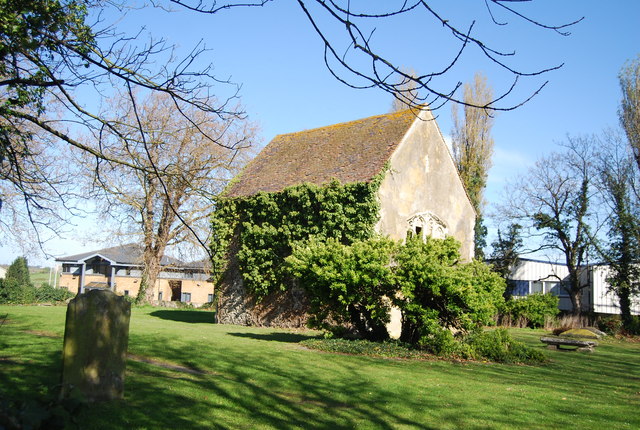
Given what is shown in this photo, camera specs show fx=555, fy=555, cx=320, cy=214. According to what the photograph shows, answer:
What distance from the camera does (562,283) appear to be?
39281 millimetres

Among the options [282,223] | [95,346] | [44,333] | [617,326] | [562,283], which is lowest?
[44,333]

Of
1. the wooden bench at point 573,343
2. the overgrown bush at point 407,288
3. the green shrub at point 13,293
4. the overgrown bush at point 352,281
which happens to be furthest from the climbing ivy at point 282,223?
the green shrub at point 13,293

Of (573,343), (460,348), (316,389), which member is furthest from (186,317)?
(316,389)

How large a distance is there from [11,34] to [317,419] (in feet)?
21.7

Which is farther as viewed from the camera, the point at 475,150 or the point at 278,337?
the point at 475,150

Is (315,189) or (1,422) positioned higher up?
(315,189)

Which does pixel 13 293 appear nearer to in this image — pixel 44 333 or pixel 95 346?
pixel 44 333

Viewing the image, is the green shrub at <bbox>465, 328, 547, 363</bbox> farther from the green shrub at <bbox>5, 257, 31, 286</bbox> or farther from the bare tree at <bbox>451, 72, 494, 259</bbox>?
the green shrub at <bbox>5, 257, 31, 286</bbox>

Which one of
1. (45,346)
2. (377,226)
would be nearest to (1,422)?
(45,346)

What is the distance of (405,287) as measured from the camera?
15.1 metres

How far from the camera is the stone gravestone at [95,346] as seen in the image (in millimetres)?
7258

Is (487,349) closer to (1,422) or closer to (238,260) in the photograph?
(238,260)

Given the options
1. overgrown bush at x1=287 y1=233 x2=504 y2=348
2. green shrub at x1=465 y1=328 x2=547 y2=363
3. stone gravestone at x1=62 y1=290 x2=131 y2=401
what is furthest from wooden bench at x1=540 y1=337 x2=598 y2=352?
stone gravestone at x1=62 y1=290 x2=131 y2=401

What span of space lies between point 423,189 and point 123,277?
43.9 m
